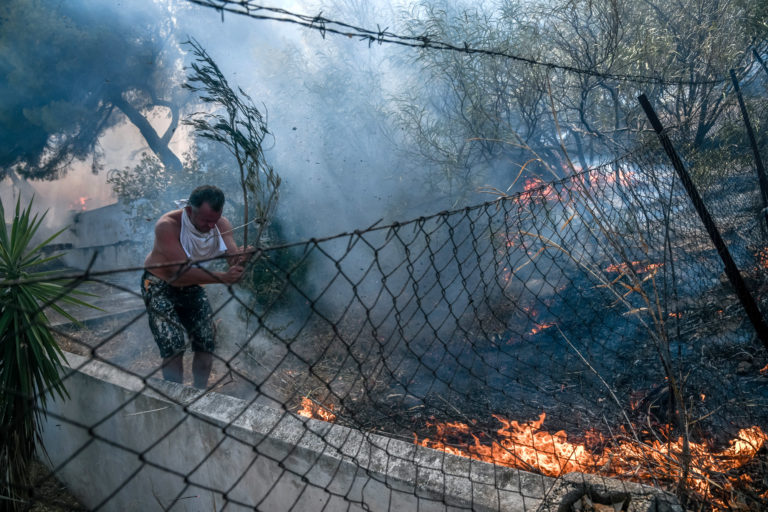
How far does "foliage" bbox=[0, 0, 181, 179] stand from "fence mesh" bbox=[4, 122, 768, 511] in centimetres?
685

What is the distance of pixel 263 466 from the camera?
2.21 m

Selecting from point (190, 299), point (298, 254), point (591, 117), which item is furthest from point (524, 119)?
point (190, 299)

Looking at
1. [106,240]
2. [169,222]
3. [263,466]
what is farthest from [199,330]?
[106,240]

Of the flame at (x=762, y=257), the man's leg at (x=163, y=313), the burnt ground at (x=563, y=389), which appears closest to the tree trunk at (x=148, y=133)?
the burnt ground at (x=563, y=389)

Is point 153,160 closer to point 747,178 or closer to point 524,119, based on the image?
point 524,119

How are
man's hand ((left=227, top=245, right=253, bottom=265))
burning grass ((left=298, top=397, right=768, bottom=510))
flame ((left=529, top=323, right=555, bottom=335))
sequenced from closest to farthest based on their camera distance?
man's hand ((left=227, top=245, right=253, bottom=265))
burning grass ((left=298, top=397, right=768, bottom=510))
flame ((left=529, top=323, right=555, bottom=335))

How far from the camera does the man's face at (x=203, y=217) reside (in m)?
3.32

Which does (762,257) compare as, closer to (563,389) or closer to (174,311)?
(563,389)

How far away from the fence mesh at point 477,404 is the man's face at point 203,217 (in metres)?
0.62

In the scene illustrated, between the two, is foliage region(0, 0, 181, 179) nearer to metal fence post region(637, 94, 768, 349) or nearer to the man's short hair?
the man's short hair

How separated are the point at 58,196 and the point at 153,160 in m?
9.13

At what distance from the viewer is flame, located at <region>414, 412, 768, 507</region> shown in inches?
71.9

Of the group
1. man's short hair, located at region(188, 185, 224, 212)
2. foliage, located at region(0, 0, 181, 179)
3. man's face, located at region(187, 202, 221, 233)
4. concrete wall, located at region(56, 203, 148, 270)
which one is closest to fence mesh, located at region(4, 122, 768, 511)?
man's face, located at region(187, 202, 221, 233)

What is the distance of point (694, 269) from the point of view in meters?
4.76
